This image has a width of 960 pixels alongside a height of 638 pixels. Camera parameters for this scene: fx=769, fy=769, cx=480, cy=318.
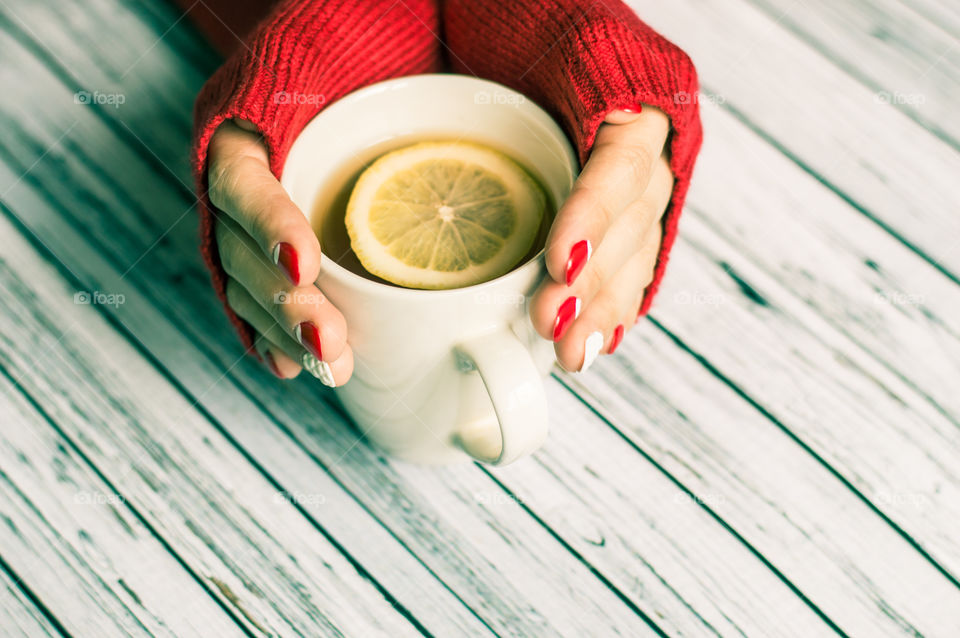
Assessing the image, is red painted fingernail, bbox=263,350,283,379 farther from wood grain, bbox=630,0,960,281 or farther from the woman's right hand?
wood grain, bbox=630,0,960,281

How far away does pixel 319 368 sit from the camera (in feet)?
1.82

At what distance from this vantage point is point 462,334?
18.9 inches

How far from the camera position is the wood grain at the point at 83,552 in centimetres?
63

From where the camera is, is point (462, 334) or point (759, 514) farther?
point (759, 514)

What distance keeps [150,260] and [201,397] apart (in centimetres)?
16

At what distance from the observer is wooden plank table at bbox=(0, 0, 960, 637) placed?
0.64 meters

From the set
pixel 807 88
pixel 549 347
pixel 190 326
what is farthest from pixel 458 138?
pixel 807 88

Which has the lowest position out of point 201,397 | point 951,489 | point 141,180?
point 951,489

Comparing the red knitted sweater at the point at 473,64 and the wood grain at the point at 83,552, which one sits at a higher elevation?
the red knitted sweater at the point at 473,64

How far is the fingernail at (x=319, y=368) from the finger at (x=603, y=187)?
0.18 meters

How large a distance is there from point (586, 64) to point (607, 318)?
20 cm

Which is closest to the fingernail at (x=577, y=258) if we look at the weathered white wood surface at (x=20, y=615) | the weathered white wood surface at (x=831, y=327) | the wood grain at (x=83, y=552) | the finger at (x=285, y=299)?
the finger at (x=285, y=299)

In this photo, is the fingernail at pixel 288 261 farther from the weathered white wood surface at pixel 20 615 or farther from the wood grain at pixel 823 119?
the wood grain at pixel 823 119

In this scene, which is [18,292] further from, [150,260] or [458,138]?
[458,138]
